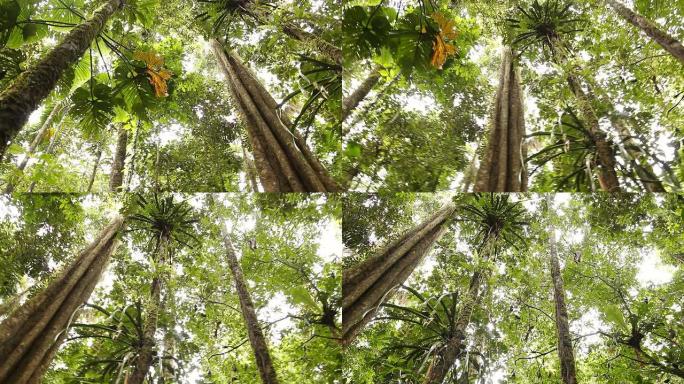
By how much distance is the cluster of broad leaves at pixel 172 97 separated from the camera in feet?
7.82

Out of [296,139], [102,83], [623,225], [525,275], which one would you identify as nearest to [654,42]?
[623,225]

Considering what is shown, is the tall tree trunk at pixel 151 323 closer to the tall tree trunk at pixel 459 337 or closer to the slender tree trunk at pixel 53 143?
the slender tree trunk at pixel 53 143

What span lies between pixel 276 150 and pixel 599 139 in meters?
1.51

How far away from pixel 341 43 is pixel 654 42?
1.52 meters

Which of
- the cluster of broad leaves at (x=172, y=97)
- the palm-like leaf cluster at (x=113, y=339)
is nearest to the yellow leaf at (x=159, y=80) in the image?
the cluster of broad leaves at (x=172, y=97)

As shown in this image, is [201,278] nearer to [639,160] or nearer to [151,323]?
[151,323]

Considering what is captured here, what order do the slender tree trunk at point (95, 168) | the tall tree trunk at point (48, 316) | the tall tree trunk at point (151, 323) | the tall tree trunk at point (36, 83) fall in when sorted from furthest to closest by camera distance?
the slender tree trunk at point (95, 168) → the tall tree trunk at point (151, 323) → the tall tree trunk at point (48, 316) → the tall tree trunk at point (36, 83)

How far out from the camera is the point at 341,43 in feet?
7.91

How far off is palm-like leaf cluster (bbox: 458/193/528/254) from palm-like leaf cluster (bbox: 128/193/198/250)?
1369mm

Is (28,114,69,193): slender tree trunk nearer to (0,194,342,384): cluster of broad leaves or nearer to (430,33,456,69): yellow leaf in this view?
(0,194,342,384): cluster of broad leaves

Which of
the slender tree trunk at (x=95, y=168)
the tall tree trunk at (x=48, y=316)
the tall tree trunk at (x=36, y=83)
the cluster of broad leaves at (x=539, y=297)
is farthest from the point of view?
the slender tree trunk at (x=95, y=168)

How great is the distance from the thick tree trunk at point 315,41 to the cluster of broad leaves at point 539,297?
709 millimetres

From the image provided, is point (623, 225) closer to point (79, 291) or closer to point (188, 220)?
point (188, 220)

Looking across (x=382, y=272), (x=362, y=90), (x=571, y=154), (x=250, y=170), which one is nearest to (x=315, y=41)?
(x=362, y=90)
